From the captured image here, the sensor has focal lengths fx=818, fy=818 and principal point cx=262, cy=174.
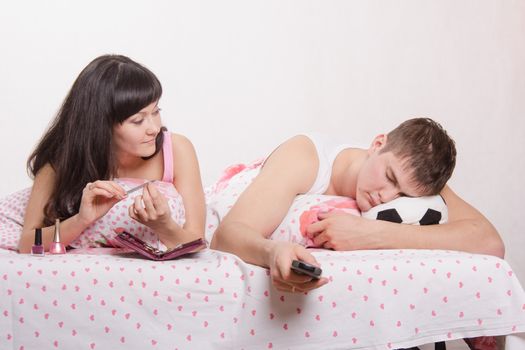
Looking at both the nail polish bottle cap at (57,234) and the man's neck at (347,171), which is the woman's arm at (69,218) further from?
the man's neck at (347,171)

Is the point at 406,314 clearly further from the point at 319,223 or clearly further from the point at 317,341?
the point at 319,223

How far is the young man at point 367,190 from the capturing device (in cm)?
231

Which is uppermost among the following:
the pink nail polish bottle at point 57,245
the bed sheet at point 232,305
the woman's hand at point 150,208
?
the woman's hand at point 150,208

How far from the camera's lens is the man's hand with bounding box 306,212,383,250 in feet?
7.58

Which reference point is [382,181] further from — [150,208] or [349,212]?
[150,208]

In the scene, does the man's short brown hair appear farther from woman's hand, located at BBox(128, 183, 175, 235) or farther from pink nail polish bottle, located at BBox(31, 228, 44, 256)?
pink nail polish bottle, located at BBox(31, 228, 44, 256)

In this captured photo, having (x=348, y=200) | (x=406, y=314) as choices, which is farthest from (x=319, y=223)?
(x=406, y=314)

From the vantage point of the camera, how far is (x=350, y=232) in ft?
7.57

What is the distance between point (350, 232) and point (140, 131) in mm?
677

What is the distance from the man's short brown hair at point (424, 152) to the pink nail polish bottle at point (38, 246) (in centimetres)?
103

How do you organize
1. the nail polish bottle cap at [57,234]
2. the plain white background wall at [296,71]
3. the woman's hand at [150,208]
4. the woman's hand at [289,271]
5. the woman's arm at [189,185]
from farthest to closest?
the plain white background wall at [296,71] < the woman's arm at [189,185] < the nail polish bottle cap at [57,234] < the woman's hand at [150,208] < the woman's hand at [289,271]

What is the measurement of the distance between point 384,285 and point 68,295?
0.77 metres

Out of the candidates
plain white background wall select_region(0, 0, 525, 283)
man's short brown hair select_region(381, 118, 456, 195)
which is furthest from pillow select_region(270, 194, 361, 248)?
plain white background wall select_region(0, 0, 525, 283)

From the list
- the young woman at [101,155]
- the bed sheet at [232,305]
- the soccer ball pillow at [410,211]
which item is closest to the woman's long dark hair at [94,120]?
the young woman at [101,155]
